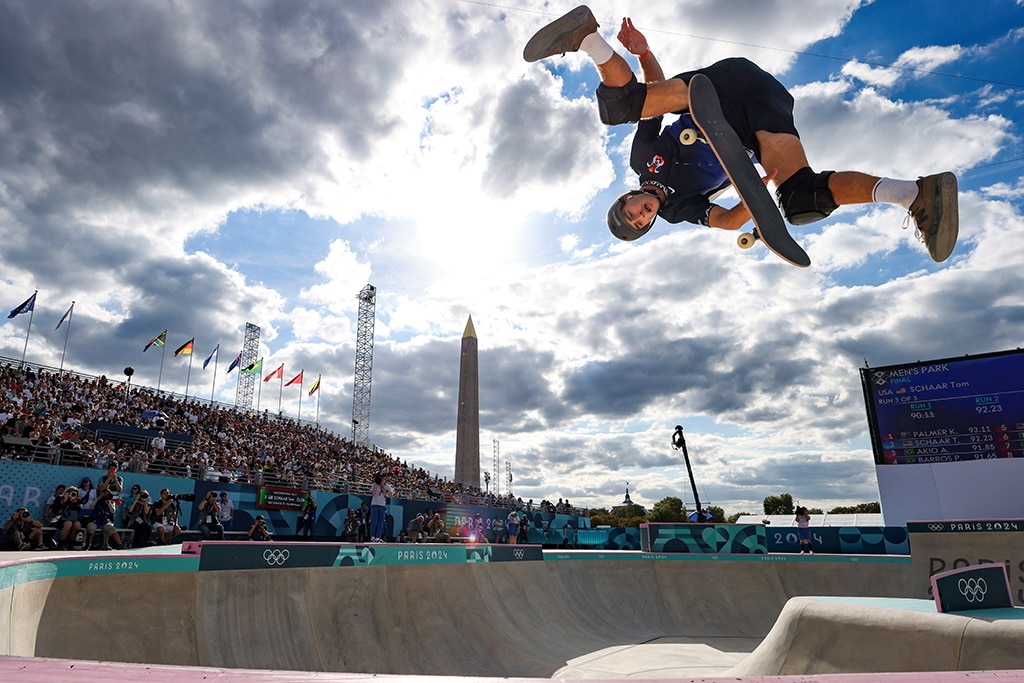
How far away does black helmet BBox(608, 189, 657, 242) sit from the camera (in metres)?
5.20

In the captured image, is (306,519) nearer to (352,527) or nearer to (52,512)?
(352,527)

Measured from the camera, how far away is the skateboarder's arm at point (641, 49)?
4.97 m

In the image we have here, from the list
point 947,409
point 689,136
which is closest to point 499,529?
point 947,409

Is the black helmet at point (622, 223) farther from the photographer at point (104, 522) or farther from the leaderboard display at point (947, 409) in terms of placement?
the leaderboard display at point (947, 409)

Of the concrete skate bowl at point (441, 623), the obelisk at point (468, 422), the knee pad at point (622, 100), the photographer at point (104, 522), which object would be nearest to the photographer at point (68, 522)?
the photographer at point (104, 522)

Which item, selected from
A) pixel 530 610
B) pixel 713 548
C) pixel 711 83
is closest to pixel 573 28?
pixel 711 83

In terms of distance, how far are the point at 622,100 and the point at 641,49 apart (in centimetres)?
62

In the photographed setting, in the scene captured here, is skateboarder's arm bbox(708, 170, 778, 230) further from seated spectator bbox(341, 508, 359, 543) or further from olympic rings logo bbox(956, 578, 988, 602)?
seated spectator bbox(341, 508, 359, 543)

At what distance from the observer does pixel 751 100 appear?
4727mm

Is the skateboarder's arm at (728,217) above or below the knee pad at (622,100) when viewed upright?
below

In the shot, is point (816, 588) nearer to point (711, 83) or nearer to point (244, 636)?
point (244, 636)

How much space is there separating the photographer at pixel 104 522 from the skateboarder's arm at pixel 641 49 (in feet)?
40.9

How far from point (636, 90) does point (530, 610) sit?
1084 cm

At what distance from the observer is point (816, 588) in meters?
15.6
